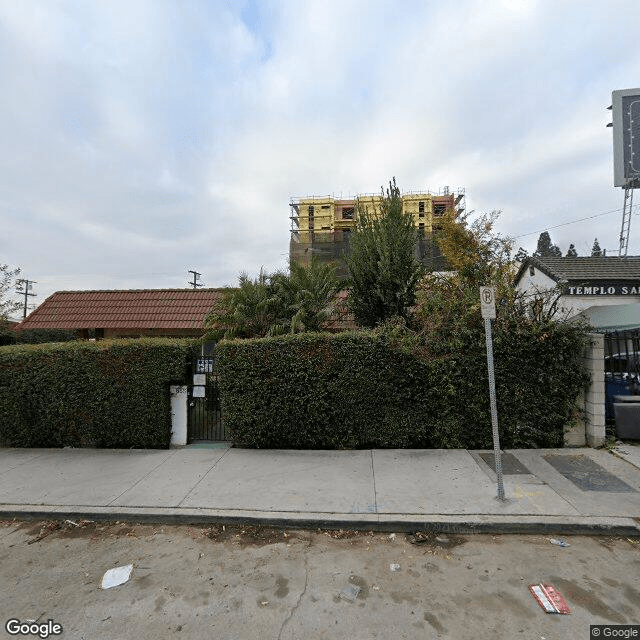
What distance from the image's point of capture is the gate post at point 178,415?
6.64 meters

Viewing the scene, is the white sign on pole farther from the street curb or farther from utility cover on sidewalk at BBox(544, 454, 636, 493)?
utility cover on sidewalk at BBox(544, 454, 636, 493)

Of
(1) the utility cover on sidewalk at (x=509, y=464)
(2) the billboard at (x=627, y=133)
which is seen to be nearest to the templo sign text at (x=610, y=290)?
(2) the billboard at (x=627, y=133)

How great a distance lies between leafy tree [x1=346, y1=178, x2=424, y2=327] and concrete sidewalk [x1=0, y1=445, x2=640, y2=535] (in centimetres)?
376

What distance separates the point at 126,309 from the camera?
1305 centimetres

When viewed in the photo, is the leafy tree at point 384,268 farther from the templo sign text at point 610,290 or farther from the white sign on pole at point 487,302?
the templo sign text at point 610,290

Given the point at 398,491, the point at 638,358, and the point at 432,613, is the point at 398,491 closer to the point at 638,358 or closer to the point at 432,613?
the point at 432,613

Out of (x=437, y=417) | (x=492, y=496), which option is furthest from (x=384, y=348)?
(x=492, y=496)

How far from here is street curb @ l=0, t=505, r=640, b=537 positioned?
12.0 ft

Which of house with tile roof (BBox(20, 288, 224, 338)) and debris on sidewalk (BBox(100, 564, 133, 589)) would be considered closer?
debris on sidewalk (BBox(100, 564, 133, 589))

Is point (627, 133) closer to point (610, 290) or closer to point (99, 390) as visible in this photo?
point (610, 290)

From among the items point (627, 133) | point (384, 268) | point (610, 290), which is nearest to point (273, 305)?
point (384, 268)

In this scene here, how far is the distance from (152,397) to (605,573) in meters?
6.41

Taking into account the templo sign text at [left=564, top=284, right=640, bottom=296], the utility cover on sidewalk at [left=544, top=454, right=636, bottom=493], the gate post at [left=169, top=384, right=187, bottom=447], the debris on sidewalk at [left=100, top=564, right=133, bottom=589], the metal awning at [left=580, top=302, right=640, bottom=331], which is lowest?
the debris on sidewalk at [left=100, top=564, right=133, bottom=589]

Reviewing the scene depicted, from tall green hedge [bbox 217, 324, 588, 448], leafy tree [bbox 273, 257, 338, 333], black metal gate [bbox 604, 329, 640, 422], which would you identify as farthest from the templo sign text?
leafy tree [bbox 273, 257, 338, 333]
